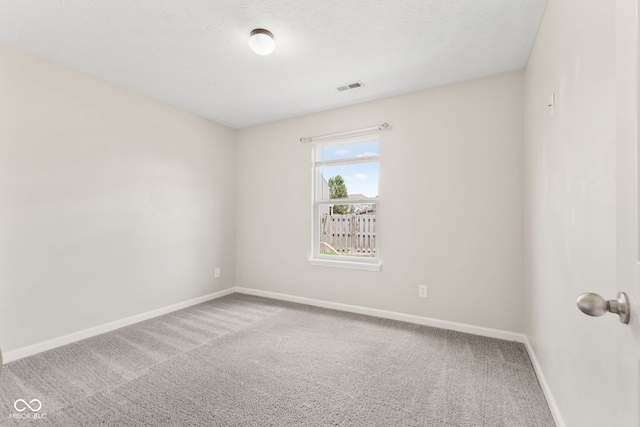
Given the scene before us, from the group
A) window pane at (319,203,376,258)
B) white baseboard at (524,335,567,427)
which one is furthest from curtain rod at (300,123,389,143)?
white baseboard at (524,335,567,427)

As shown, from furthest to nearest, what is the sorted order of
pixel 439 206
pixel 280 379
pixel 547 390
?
pixel 439 206, pixel 280 379, pixel 547 390

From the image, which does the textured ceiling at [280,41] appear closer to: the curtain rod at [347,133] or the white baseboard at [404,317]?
the curtain rod at [347,133]

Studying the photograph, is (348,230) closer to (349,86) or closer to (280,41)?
(349,86)

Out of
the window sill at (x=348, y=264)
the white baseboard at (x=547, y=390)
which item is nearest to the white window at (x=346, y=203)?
the window sill at (x=348, y=264)

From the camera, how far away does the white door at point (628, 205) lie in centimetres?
59

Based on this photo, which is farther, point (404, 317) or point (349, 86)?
point (404, 317)

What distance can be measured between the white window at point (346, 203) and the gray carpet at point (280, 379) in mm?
902

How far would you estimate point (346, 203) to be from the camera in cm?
368

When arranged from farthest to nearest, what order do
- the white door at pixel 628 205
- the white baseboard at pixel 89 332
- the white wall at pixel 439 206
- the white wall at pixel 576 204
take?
1. the white wall at pixel 439 206
2. the white baseboard at pixel 89 332
3. the white wall at pixel 576 204
4. the white door at pixel 628 205

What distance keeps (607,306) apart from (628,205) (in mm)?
221

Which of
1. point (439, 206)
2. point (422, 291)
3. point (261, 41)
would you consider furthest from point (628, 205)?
point (422, 291)

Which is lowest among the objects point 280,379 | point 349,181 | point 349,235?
point 280,379

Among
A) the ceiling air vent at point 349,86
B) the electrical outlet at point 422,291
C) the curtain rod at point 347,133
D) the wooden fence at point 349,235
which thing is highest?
the ceiling air vent at point 349,86

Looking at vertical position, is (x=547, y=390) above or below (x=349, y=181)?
below
